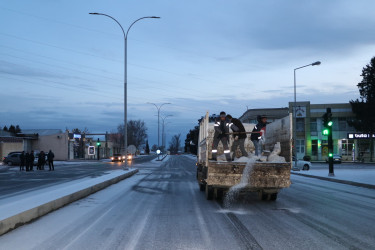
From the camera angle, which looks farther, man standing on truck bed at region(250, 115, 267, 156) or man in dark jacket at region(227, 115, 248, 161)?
man in dark jacket at region(227, 115, 248, 161)

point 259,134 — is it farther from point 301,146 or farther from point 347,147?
point 347,147

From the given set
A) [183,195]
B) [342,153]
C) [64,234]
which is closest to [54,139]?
[342,153]

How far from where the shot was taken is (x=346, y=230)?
793cm

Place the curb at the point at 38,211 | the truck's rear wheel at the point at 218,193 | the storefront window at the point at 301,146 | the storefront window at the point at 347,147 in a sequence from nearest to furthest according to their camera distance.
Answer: the curb at the point at 38,211 → the truck's rear wheel at the point at 218,193 → the storefront window at the point at 347,147 → the storefront window at the point at 301,146

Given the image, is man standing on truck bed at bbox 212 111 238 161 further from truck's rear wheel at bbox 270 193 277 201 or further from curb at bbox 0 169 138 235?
curb at bbox 0 169 138 235

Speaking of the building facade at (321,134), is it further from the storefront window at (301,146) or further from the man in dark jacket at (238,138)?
the man in dark jacket at (238,138)

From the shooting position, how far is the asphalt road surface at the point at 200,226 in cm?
673

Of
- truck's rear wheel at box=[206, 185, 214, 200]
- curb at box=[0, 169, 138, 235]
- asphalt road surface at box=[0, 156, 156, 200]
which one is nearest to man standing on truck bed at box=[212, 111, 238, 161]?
truck's rear wheel at box=[206, 185, 214, 200]

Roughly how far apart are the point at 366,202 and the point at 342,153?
58200 mm

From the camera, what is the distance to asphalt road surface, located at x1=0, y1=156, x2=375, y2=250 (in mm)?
6734

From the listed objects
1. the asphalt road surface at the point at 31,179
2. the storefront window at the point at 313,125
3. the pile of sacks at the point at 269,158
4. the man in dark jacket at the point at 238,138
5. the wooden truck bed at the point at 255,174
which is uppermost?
the storefront window at the point at 313,125

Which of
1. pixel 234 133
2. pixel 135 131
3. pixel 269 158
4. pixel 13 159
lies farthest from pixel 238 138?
pixel 135 131

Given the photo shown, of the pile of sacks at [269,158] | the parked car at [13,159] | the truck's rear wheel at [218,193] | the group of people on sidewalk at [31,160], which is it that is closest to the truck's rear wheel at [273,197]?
the pile of sacks at [269,158]

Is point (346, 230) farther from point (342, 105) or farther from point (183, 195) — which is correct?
point (342, 105)
